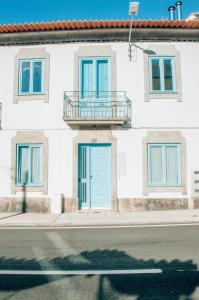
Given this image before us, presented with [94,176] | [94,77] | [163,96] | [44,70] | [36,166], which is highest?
[44,70]

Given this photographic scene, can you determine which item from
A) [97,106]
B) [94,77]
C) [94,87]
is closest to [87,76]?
[94,77]

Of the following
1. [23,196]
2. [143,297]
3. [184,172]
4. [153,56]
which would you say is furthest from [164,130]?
[143,297]

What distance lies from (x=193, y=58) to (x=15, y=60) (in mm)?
7872

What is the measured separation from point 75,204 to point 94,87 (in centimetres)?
510

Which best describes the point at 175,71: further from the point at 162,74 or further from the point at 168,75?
the point at 162,74

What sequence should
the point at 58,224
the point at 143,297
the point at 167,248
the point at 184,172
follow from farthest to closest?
the point at 184,172, the point at 58,224, the point at 167,248, the point at 143,297

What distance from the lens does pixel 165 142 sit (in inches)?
449

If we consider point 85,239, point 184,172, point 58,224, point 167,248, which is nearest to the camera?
point 167,248

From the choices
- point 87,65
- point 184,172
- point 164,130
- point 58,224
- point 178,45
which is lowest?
point 58,224

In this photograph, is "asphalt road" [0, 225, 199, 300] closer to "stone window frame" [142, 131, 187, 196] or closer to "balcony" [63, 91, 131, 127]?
"stone window frame" [142, 131, 187, 196]

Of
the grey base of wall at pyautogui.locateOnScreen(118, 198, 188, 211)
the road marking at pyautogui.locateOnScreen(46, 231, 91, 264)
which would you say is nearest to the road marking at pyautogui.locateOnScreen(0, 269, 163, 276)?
the road marking at pyautogui.locateOnScreen(46, 231, 91, 264)

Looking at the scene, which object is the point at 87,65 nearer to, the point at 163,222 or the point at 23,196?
the point at 23,196

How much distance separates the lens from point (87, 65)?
1184 centimetres

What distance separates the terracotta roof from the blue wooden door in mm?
5103
